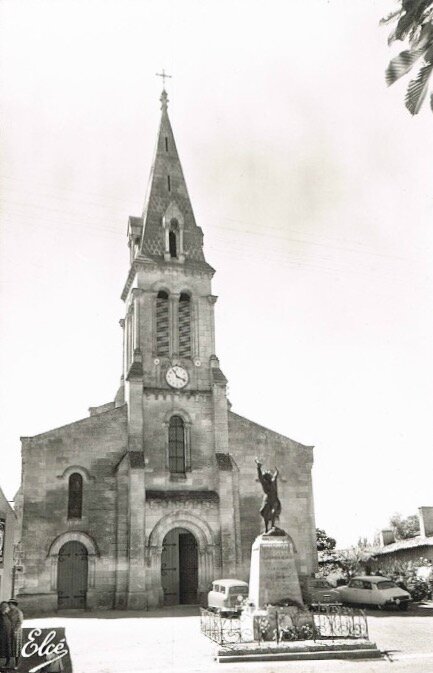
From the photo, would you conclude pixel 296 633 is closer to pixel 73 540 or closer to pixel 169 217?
pixel 73 540

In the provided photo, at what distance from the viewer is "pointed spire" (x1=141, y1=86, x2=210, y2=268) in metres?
33.0

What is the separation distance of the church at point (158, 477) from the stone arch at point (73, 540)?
0.06 m

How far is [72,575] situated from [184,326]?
1275cm

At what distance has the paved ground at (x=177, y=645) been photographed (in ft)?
44.7

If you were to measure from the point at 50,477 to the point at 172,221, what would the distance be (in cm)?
1484

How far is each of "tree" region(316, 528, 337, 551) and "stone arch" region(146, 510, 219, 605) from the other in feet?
88.6

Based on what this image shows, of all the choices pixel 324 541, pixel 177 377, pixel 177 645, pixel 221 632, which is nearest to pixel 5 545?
pixel 177 645

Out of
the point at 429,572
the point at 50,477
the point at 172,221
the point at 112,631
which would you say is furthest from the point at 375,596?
the point at 172,221

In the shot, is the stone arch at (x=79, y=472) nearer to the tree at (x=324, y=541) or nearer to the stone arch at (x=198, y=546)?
the stone arch at (x=198, y=546)

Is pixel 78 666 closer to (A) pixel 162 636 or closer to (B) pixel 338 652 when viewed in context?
(A) pixel 162 636

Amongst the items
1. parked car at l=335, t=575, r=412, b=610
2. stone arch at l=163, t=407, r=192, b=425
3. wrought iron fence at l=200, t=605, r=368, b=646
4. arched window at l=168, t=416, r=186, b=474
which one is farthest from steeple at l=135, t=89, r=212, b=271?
wrought iron fence at l=200, t=605, r=368, b=646

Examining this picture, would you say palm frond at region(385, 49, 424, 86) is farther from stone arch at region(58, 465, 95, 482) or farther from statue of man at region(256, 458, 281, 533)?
stone arch at region(58, 465, 95, 482)

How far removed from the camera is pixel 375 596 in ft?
81.5

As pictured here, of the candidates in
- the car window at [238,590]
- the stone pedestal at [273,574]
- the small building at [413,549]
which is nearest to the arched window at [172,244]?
the car window at [238,590]
